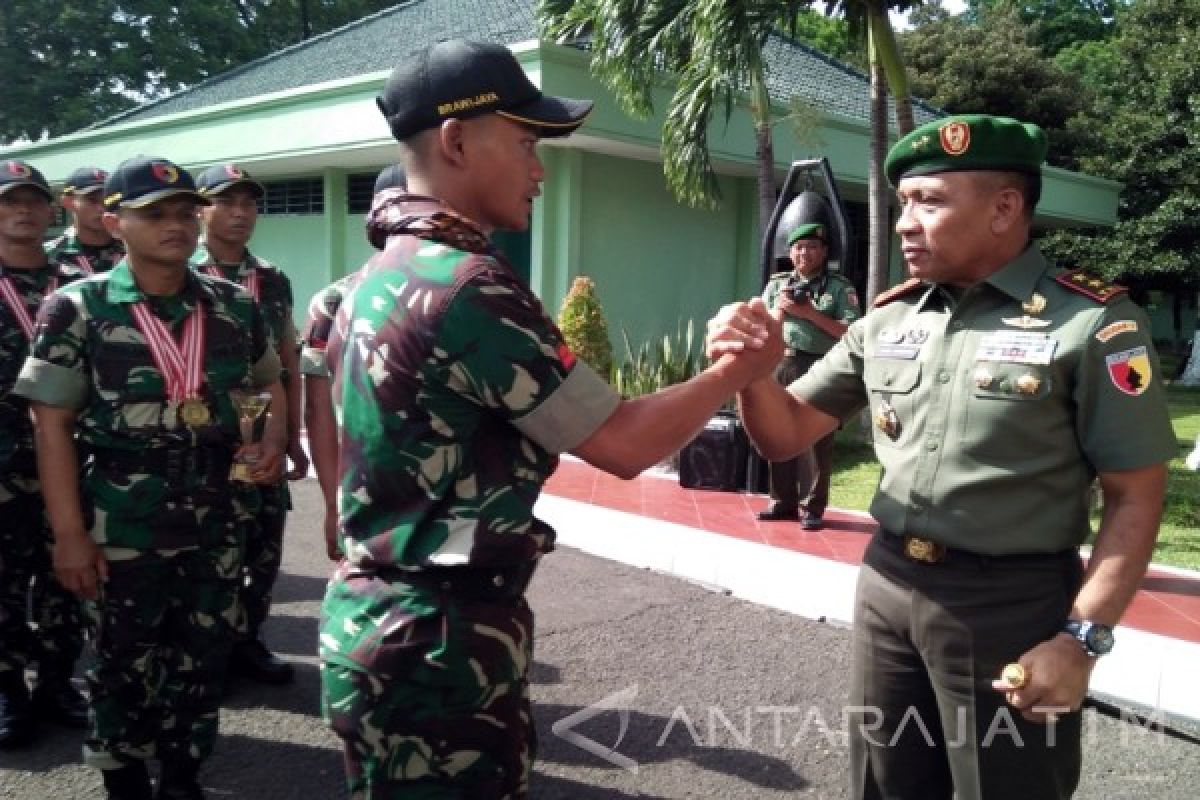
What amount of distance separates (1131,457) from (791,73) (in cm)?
1541

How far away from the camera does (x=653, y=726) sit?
3703mm

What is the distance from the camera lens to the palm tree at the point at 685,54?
8.77 metres

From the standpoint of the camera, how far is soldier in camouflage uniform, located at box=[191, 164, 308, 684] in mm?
4082

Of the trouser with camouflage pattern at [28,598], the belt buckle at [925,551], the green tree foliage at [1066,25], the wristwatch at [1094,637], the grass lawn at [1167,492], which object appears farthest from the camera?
the green tree foliage at [1066,25]

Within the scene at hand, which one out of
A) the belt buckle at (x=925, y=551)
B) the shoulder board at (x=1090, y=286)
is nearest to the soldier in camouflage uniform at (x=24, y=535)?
the belt buckle at (x=925, y=551)

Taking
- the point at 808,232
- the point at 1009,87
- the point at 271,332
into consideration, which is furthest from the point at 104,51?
the point at 271,332

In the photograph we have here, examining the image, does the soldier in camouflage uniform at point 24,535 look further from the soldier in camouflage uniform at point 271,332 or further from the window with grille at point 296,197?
the window with grille at point 296,197

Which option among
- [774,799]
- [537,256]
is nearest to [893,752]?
[774,799]

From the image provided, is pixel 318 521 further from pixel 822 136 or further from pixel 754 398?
pixel 822 136

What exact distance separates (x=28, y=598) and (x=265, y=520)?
0.90 meters

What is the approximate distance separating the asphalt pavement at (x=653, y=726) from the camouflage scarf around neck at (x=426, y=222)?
2.17 metres

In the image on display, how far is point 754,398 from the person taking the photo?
2.30 m

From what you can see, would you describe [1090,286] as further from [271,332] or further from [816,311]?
[816,311]

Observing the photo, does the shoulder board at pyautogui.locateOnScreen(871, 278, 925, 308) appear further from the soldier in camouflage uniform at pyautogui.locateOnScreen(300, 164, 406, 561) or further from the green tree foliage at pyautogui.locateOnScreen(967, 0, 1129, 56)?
the green tree foliage at pyautogui.locateOnScreen(967, 0, 1129, 56)
